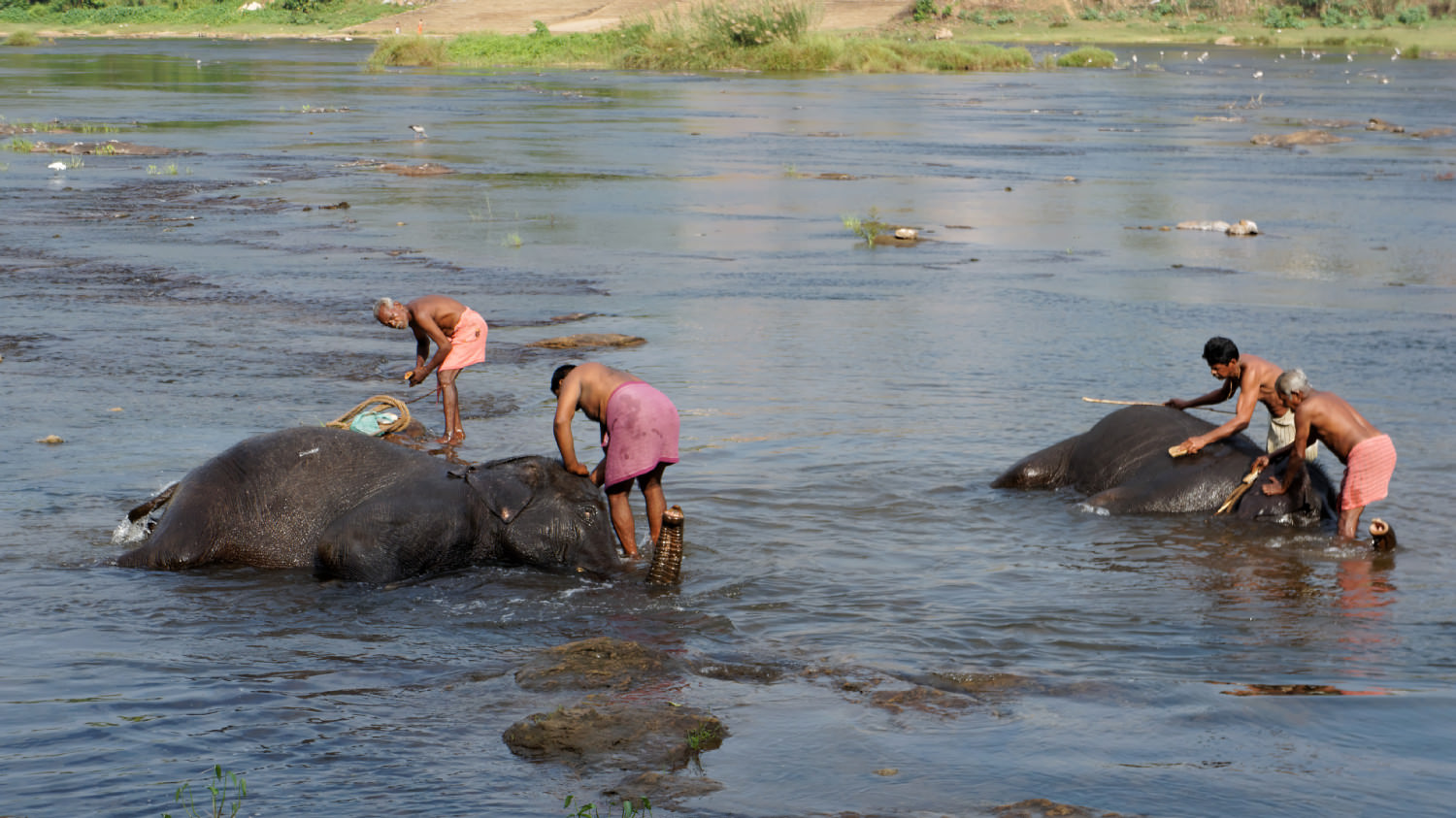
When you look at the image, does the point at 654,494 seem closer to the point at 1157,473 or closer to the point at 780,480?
the point at 780,480

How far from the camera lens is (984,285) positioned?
17.9m

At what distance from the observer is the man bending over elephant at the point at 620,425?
796 cm

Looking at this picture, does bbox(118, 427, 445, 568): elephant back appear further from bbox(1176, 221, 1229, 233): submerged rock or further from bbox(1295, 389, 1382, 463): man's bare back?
bbox(1176, 221, 1229, 233): submerged rock

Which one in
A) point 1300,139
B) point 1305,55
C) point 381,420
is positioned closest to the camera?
point 381,420

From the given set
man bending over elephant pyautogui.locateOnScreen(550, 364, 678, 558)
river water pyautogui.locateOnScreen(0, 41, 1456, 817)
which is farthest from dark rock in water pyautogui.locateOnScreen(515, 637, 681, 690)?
man bending over elephant pyautogui.locateOnScreen(550, 364, 678, 558)

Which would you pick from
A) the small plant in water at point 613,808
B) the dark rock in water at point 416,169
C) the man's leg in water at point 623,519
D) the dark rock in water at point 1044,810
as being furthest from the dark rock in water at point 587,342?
the dark rock in water at point 416,169

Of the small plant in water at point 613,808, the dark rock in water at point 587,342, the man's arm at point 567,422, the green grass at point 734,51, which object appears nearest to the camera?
the small plant in water at point 613,808

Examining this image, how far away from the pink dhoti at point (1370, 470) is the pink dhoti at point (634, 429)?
4.05 metres

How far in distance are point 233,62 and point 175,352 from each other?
2450 inches

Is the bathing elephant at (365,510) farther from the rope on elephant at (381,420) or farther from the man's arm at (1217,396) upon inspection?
the man's arm at (1217,396)

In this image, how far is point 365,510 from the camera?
7.59m

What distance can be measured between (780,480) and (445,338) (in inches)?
114

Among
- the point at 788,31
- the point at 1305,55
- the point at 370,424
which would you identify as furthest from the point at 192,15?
the point at 370,424

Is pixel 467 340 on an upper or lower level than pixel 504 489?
upper
